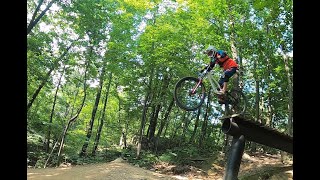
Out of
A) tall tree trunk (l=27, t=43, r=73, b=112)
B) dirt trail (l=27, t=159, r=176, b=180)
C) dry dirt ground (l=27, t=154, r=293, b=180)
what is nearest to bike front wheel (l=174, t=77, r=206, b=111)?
dry dirt ground (l=27, t=154, r=293, b=180)

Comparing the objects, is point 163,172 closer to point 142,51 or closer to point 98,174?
point 98,174

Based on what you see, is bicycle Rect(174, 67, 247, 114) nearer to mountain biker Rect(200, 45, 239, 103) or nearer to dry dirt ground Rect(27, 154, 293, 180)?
mountain biker Rect(200, 45, 239, 103)

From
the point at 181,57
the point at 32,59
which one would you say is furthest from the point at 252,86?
the point at 32,59

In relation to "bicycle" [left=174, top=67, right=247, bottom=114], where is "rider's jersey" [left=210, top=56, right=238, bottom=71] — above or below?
above

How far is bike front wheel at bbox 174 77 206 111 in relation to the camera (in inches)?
321

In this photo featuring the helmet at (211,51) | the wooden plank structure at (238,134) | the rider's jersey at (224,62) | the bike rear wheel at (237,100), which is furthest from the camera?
the bike rear wheel at (237,100)

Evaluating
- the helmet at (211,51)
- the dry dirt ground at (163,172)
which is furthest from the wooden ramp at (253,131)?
the dry dirt ground at (163,172)

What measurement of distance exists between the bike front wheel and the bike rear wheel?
1.20m

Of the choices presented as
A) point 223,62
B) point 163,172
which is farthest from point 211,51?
point 163,172

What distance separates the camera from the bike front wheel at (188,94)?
8148mm

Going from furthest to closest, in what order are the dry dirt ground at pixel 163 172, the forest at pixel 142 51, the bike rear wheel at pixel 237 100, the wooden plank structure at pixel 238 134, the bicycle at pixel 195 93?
the forest at pixel 142 51 < the dry dirt ground at pixel 163 172 < the bike rear wheel at pixel 237 100 < the bicycle at pixel 195 93 < the wooden plank structure at pixel 238 134

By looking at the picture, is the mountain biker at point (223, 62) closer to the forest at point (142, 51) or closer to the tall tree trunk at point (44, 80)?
the forest at point (142, 51)

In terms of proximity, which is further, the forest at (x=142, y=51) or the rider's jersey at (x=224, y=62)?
the forest at (x=142, y=51)
